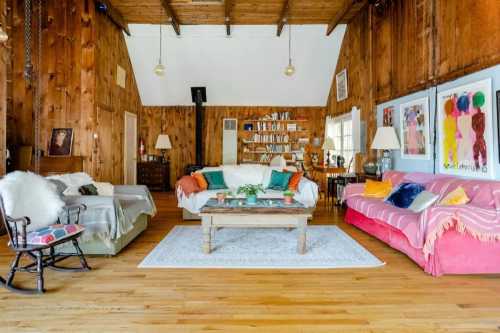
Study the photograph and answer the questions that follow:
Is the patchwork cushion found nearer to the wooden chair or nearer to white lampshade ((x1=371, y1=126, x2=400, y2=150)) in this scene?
the wooden chair

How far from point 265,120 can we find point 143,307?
7532mm

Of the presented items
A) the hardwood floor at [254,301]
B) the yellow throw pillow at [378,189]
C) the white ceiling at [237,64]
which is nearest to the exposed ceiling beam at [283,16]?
the white ceiling at [237,64]

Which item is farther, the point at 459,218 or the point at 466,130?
the point at 466,130

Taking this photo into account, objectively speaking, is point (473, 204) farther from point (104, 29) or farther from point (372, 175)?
point (104, 29)

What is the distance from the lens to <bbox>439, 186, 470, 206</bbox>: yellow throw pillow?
337 cm

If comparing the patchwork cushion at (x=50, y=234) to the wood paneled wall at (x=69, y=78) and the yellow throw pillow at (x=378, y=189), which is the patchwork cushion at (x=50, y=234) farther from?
the yellow throw pillow at (x=378, y=189)

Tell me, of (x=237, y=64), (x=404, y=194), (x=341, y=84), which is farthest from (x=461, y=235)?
(x=237, y=64)

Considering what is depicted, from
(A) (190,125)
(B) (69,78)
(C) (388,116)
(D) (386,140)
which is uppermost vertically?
(B) (69,78)

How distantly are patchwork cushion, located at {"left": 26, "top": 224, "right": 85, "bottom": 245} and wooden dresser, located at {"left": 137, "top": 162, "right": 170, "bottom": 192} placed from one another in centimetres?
617

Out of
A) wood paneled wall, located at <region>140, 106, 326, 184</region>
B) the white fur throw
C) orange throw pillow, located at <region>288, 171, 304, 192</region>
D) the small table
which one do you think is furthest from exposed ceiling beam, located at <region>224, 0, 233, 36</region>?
the white fur throw

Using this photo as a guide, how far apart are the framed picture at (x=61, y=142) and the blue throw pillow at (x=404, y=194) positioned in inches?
212

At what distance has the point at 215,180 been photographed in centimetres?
583

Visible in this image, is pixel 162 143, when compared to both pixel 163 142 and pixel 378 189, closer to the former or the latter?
pixel 163 142

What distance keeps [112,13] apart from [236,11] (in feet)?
8.18
